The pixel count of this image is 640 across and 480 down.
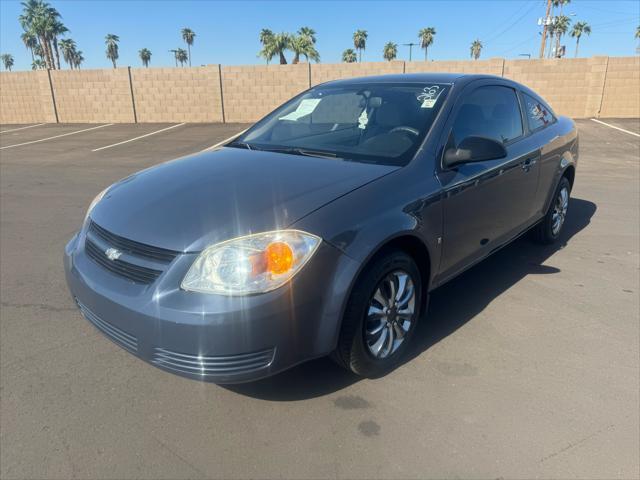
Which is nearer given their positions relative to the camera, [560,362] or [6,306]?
[560,362]

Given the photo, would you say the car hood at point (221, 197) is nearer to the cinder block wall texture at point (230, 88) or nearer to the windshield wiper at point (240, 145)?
the windshield wiper at point (240, 145)

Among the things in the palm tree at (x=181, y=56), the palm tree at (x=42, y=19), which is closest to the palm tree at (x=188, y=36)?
the palm tree at (x=181, y=56)

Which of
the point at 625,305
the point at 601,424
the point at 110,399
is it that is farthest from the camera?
the point at 625,305

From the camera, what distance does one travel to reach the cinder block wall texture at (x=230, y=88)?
18312mm

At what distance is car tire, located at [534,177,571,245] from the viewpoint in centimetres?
473

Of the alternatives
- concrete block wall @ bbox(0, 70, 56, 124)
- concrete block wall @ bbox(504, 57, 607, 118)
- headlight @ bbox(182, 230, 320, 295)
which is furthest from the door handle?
concrete block wall @ bbox(0, 70, 56, 124)

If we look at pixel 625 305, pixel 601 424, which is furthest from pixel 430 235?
pixel 625 305

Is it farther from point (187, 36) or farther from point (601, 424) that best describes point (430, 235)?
point (187, 36)

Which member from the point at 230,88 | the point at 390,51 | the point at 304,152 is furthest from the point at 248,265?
the point at 390,51

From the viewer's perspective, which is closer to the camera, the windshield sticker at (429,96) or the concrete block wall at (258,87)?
the windshield sticker at (429,96)

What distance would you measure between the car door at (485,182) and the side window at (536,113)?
20cm

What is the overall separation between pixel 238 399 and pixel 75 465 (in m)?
0.82

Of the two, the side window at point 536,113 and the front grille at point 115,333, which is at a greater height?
the side window at point 536,113

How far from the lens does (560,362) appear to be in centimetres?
290
